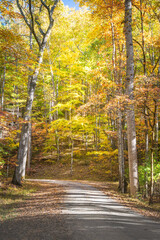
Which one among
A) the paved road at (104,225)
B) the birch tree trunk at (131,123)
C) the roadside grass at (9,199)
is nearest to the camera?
the paved road at (104,225)

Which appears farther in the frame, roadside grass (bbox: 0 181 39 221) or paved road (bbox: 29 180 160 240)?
roadside grass (bbox: 0 181 39 221)

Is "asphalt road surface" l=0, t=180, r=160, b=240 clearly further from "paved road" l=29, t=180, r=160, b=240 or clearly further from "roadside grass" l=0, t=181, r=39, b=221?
"roadside grass" l=0, t=181, r=39, b=221

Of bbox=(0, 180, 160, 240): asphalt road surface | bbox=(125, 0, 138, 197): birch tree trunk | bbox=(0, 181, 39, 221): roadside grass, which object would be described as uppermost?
bbox=(125, 0, 138, 197): birch tree trunk

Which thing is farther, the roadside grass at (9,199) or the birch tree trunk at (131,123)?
the birch tree trunk at (131,123)

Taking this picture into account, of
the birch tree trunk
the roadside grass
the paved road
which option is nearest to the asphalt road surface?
the paved road

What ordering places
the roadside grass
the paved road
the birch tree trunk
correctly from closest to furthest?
the paved road
the roadside grass
the birch tree trunk

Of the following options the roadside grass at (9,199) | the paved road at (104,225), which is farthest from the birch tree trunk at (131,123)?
the roadside grass at (9,199)

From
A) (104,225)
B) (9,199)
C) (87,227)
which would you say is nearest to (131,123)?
(104,225)

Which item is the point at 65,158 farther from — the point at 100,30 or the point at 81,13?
the point at 81,13

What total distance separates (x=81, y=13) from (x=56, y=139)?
1557 centimetres

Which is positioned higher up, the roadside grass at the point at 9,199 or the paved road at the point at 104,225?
the paved road at the point at 104,225

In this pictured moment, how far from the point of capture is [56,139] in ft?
64.3

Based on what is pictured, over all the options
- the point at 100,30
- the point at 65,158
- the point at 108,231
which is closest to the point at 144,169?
the point at 108,231

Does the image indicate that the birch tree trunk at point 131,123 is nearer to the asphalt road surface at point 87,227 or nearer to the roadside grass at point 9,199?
the asphalt road surface at point 87,227
